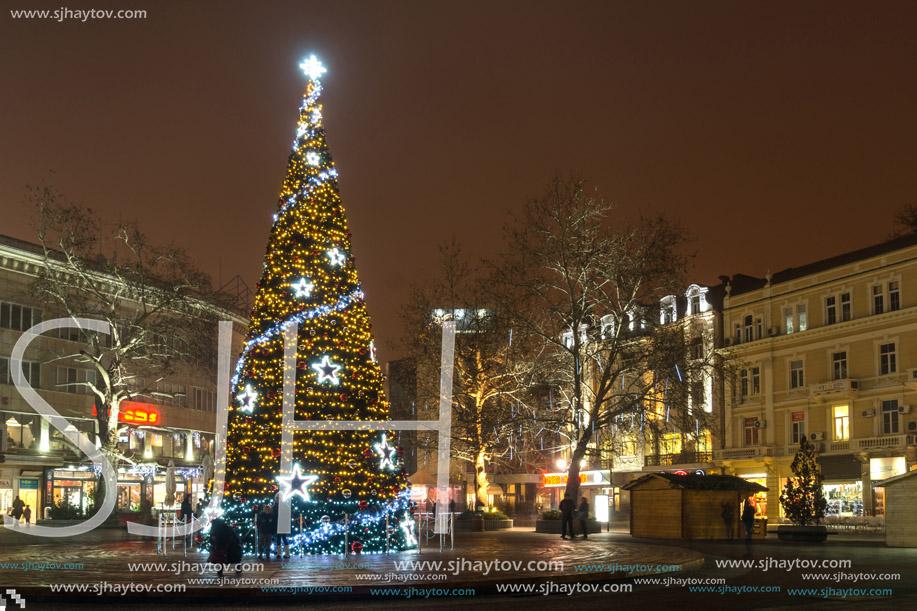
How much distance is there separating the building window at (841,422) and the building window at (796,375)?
3063mm

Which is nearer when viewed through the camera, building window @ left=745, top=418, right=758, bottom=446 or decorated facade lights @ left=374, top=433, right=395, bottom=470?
decorated facade lights @ left=374, top=433, right=395, bottom=470

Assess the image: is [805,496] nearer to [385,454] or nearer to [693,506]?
[693,506]

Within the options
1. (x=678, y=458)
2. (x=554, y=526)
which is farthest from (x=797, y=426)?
(x=554, y=526)

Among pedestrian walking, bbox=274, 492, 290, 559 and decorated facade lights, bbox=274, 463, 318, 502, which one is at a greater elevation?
decorated facade lights, bbox=274, 463, 318, 502

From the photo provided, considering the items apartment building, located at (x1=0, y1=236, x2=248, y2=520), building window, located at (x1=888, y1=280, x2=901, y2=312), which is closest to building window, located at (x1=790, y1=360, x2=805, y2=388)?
building window, located at (x1=888, y1=280, x2=901, y2=312)

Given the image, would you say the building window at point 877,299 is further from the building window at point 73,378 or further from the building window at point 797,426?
the building window at point 73,378

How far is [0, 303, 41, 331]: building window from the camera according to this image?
52219 mm

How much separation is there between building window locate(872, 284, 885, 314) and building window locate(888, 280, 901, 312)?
0.43 m

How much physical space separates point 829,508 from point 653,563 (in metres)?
33.2

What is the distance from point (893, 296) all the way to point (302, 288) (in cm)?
3483

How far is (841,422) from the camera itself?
5075cm

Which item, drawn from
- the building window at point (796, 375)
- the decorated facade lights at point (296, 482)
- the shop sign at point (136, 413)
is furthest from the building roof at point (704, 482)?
the shop sign at point (136, 413)

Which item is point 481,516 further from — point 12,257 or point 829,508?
point 12,257

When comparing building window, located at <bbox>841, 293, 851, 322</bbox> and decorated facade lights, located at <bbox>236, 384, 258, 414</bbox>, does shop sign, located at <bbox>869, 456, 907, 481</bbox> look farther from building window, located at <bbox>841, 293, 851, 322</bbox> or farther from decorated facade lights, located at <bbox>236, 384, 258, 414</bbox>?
decorated facade lights, located at <bbox>236, 384, 258, 414</bbox>
